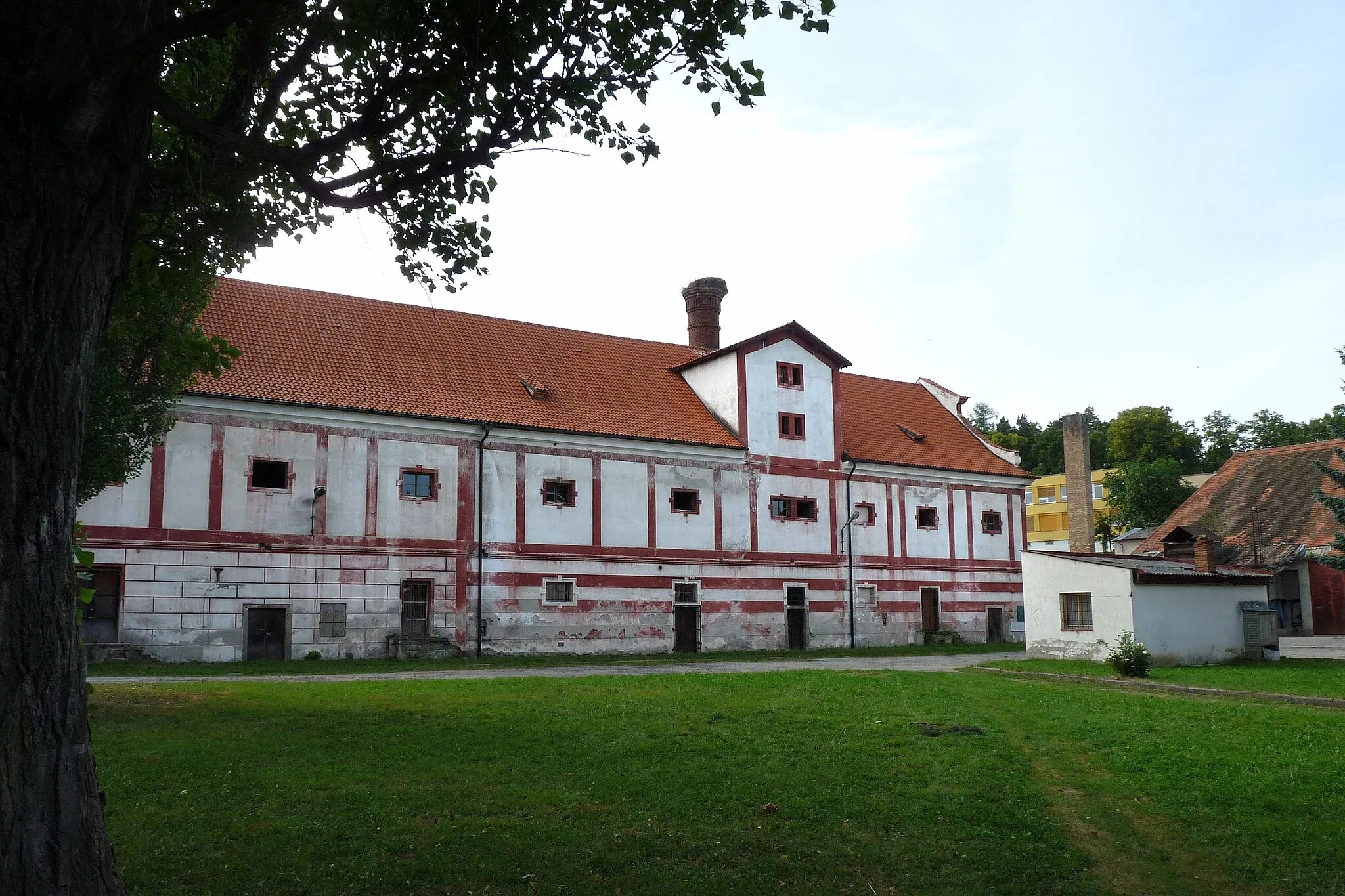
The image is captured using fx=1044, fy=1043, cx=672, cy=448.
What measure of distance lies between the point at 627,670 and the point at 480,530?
294 inches

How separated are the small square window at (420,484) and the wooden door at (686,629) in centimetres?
879

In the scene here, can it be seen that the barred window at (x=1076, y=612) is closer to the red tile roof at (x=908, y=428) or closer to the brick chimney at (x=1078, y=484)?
the red tile roof at (x=908, y=428)

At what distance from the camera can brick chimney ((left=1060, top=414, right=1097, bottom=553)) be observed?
43.2 metres

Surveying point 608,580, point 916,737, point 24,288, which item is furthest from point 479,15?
point 608,580

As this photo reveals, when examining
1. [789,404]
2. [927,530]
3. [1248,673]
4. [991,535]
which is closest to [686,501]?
[789,404]

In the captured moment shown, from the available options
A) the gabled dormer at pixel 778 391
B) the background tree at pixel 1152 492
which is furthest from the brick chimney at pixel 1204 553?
the background tree at pixel 1152 492

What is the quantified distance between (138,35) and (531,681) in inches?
621

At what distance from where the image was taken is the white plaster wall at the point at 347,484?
28.3 meters

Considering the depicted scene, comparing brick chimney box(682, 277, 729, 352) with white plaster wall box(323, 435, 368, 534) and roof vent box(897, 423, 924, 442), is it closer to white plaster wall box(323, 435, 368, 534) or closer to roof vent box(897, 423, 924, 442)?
roof vent box(897, 423, 924, 442)

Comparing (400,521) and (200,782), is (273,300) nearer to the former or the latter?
(400,521)

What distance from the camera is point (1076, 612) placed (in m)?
26.8

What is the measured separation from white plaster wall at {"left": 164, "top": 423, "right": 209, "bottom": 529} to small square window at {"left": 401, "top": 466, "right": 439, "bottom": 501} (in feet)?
16.9

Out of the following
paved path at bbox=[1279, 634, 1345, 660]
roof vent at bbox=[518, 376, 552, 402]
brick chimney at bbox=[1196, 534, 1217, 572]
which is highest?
roof vent at bbox=[518, 376, 552, 402]

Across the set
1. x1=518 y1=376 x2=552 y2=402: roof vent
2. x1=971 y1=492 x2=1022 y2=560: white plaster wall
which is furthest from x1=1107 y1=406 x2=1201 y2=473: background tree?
x1=518 y1=376 x2=552 y2=402: roof vent
